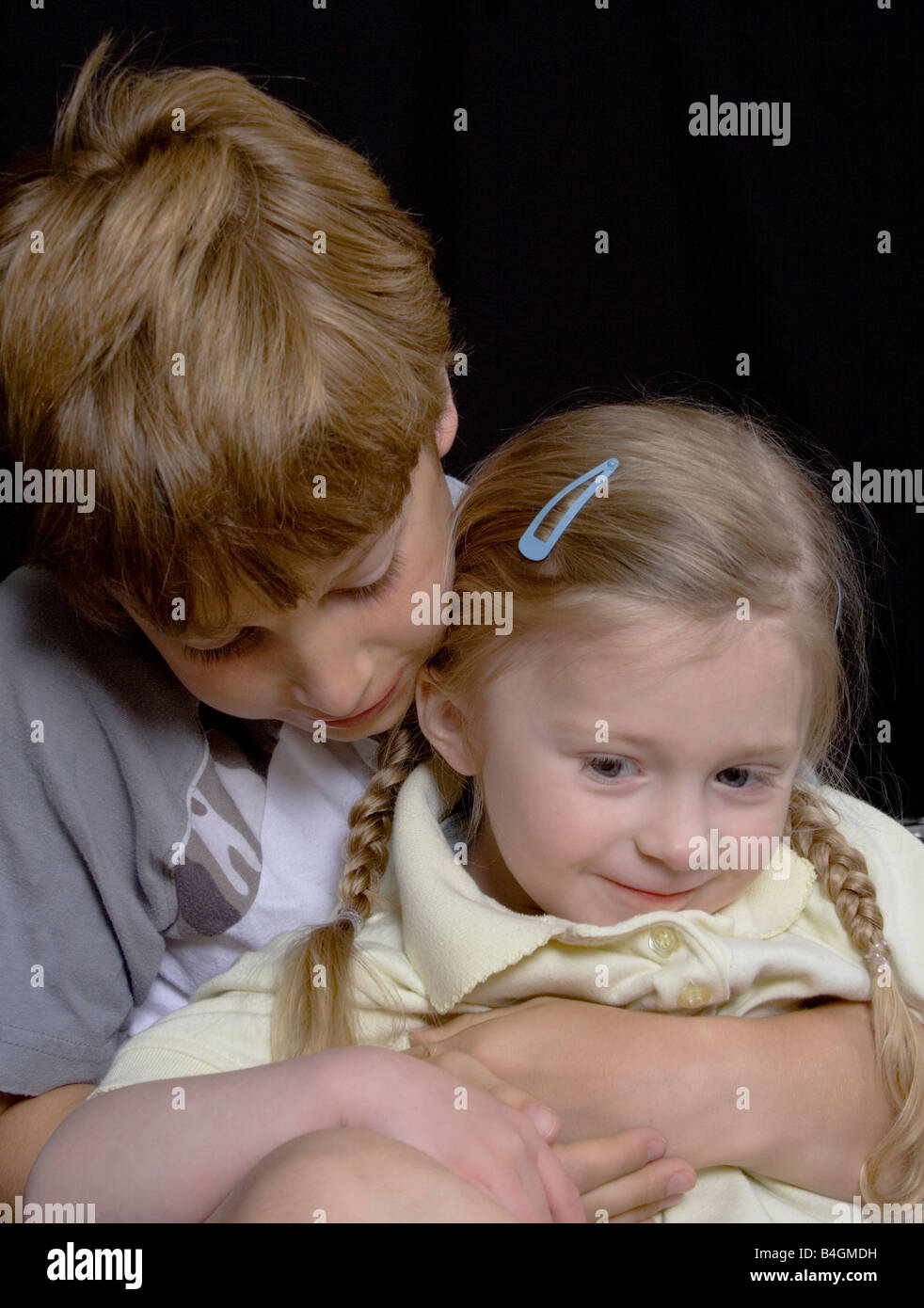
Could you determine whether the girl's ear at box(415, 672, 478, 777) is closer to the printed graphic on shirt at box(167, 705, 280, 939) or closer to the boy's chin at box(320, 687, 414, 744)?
the boy's chin at box(320, 687, 414, 744)

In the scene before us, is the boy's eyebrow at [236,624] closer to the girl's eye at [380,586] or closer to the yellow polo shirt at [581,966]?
the girl's eye at [380,586]

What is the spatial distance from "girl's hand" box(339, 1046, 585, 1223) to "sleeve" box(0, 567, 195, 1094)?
0.37 meters

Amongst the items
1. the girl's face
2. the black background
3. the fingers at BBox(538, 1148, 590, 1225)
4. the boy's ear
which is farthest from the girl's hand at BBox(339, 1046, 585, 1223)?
the black background

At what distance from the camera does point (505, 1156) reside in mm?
1003

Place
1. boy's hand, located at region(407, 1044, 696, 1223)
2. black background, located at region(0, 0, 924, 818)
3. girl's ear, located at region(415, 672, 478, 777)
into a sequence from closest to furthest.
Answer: boy's hand, located at region(407, 1044, 696, 1223), girl's ear, located at region(415, 672, 478, 777), black background, located at region(0, 0, 924, 818)

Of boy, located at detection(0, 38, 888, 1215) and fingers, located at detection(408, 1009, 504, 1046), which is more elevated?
boy, located at detection(0, 38, 888, 1215)

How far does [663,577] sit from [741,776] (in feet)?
0.59

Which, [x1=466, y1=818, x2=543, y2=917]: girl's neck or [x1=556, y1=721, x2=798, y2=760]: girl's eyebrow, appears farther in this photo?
[x1=466, y1=818, x2=543, y2=917]: girl's neck

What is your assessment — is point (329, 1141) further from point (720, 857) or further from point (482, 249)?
point (482, 249)

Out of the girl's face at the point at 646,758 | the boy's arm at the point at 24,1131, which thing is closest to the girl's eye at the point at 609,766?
the girl's face at the point at 646,758

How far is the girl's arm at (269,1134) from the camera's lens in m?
1.00

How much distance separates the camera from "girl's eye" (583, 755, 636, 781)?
3.91 feet

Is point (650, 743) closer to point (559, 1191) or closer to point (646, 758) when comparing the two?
point (646, 758)

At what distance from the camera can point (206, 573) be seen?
1044 mm
